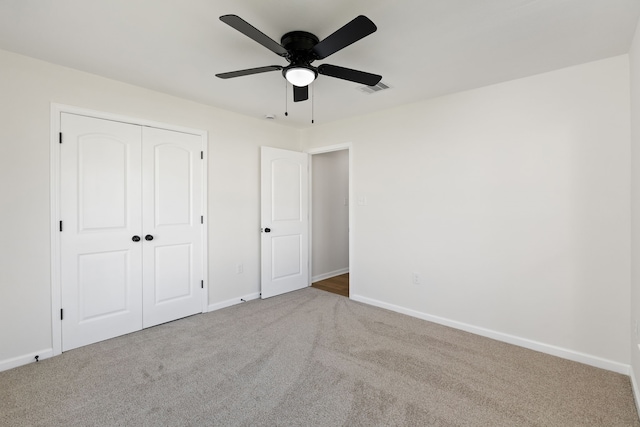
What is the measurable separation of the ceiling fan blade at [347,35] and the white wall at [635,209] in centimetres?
185

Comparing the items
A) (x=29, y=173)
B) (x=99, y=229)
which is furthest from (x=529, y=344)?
(x=29, y=173)

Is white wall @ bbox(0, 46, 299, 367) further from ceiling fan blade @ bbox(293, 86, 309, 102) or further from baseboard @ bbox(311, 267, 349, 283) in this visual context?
baseboard @ bbox(311, 267, 349, 283)

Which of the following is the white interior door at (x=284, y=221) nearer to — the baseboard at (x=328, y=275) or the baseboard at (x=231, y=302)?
the baseboard at (x=231, y=302)

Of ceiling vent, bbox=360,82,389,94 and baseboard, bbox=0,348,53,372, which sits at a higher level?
ceiling vent, bbox=360,82,389,94

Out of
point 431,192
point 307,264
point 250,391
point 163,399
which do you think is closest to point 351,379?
point 250,391

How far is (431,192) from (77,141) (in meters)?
3.48

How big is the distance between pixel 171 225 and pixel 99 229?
64 centimetres

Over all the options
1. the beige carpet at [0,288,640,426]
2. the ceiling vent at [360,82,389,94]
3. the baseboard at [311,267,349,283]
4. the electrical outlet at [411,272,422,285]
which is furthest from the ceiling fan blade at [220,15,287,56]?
the baseboard at [311,267,349,283]

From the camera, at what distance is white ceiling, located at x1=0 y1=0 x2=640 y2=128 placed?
1739 mm

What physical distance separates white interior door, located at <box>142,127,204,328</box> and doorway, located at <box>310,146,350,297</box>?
183 centimetres

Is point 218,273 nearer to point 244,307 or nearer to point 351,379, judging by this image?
point 244,307

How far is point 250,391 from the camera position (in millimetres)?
2004

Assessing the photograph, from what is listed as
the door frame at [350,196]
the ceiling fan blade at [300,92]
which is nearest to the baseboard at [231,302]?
the door frame at [350,196]

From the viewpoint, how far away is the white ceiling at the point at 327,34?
1739 millimetres
